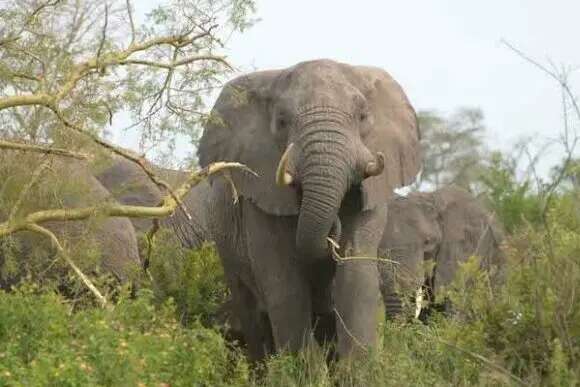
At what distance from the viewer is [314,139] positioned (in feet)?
27.2

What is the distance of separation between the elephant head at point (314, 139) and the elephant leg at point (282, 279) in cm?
16

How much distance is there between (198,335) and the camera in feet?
28.0

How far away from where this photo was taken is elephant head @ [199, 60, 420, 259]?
8.20m

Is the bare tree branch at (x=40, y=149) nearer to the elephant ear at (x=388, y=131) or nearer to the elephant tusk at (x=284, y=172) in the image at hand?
the elephant tusk at (x=284, y=172)

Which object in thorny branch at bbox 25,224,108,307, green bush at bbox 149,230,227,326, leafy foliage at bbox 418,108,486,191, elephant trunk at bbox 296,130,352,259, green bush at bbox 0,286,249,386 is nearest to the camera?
green bush at bbox 0,286,249,386

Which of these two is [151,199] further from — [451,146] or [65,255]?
[451,146]

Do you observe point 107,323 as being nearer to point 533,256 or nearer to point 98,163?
point 98,163

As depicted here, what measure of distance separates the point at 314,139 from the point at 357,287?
3.07ft

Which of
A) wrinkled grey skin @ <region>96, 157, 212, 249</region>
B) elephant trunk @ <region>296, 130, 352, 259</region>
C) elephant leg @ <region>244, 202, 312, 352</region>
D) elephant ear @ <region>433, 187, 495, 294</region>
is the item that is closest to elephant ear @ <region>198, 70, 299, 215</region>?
elephant leg @ <region>244, 202, 312, 352</region>

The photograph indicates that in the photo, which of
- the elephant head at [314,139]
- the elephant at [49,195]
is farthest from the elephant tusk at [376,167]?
the elephant at [49,195]

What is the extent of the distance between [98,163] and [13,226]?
2.58 ft

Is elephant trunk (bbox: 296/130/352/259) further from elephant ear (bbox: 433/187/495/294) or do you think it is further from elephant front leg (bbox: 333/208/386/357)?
elephant ear (bbox: 433/187/495/294)

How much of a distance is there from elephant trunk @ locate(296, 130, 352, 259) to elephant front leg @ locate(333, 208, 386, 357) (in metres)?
0.30

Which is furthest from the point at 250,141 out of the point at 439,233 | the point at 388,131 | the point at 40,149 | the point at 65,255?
the point at 439,233
